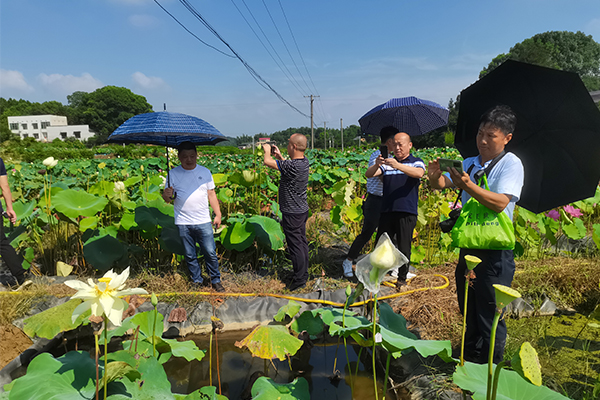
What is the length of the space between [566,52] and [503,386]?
5455 centimetres

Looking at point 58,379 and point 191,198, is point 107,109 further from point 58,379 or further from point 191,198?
point 58,379

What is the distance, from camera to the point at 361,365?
7.93ft

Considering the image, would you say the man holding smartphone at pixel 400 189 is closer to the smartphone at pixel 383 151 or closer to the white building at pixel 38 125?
the smartphone at pixel 383 151

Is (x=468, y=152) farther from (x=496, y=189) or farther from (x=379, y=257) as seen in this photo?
(x=379, y=257)

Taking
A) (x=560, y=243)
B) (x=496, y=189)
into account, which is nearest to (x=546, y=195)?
(x=496, y=189)

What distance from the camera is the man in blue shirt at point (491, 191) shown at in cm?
163

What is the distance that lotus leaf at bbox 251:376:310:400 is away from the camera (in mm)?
1546

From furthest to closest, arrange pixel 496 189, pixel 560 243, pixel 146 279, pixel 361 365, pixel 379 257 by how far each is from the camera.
Answer: pixel 560 243 → pixel 146 279 → pixel 361 365 → pixel 496 189 → pixel 379 257

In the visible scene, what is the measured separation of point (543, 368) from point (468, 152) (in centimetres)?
143

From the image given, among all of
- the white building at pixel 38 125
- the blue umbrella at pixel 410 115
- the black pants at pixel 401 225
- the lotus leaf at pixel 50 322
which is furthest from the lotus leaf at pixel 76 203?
the white building at pixel 38 125

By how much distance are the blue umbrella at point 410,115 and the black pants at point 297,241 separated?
139 centimetres

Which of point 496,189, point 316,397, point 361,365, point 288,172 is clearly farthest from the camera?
point 288,172

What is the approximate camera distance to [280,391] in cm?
159

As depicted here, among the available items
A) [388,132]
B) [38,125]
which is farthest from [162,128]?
[38,125]
